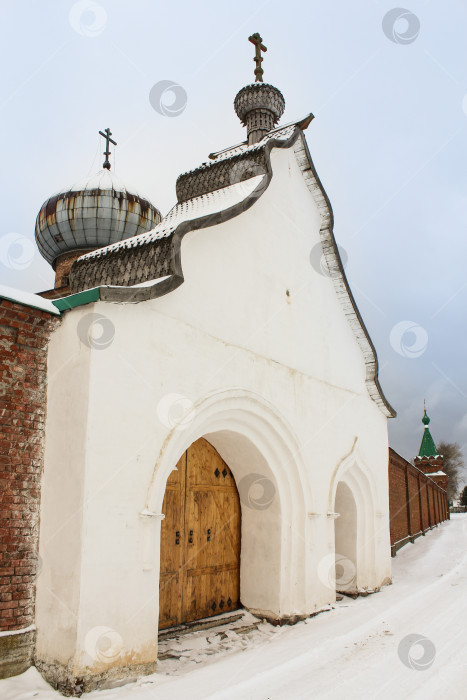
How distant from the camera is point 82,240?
39.2ft

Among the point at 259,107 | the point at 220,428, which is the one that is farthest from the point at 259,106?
the point at 220,428

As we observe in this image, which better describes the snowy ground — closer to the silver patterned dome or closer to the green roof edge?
the green roof edge

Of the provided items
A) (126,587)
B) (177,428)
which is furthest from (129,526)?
(177,428)

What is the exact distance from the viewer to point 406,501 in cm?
1769

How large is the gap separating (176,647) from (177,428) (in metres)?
2.34

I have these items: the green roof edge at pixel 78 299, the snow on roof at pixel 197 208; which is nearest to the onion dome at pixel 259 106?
the snow on roof at pixel 197 208

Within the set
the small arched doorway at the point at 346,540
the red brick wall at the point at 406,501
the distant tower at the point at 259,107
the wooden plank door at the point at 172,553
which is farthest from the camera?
the red brick wall at the point at 406,501

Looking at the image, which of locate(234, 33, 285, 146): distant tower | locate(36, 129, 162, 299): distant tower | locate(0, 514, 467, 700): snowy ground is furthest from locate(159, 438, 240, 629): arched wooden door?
locate(234, 33, 285, 146): distant tower

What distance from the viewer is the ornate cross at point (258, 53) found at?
11828mm

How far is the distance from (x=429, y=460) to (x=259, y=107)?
3180cm

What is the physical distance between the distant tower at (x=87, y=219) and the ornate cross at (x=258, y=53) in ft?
11.7

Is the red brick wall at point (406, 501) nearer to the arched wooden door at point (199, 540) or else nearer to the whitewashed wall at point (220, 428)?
the whitewashed wall at point (220, 428)

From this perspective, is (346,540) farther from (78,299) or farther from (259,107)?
(259,107)

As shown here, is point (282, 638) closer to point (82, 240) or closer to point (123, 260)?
point (123, 260)
